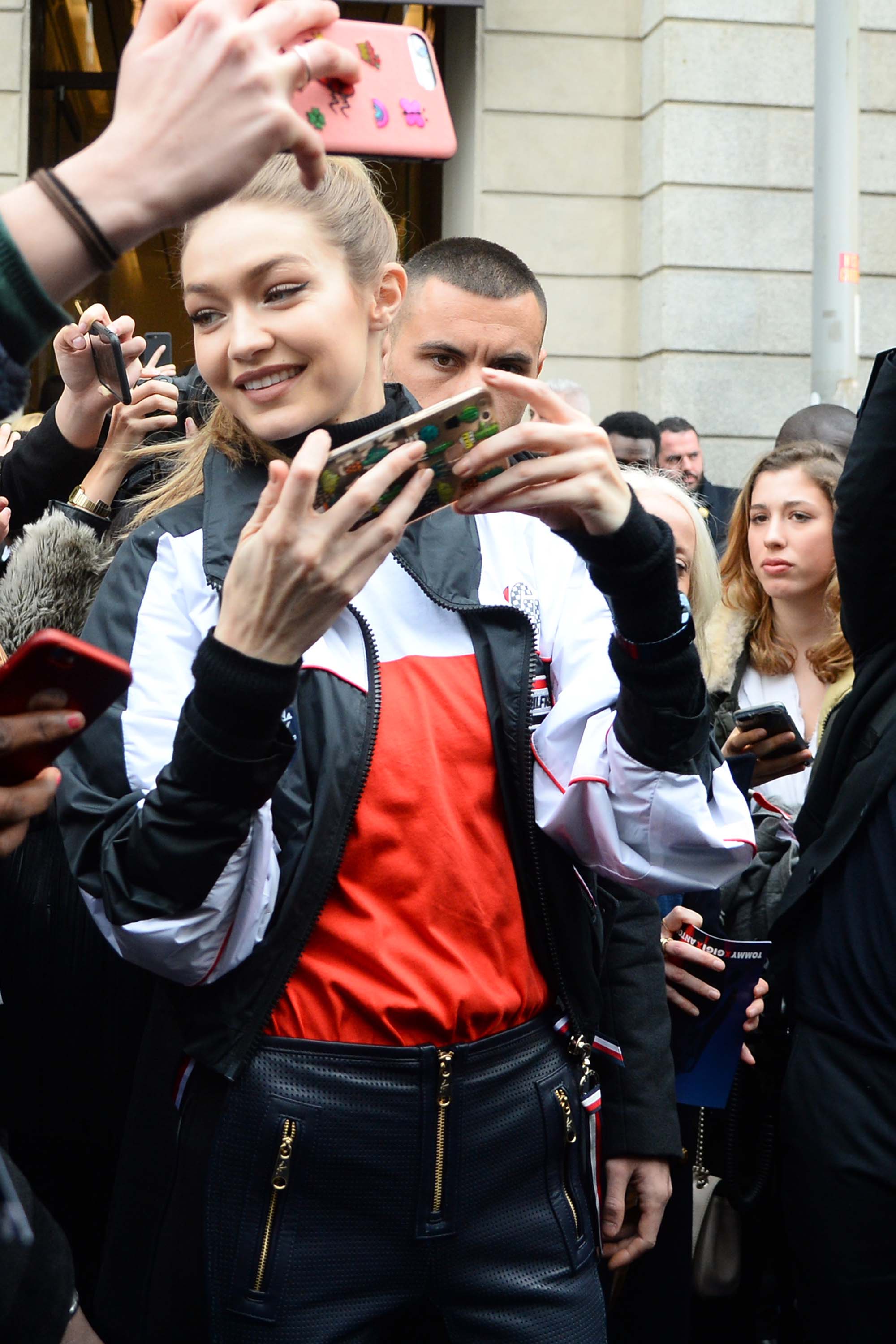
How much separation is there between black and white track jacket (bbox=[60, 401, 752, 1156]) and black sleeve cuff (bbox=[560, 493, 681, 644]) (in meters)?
0.11

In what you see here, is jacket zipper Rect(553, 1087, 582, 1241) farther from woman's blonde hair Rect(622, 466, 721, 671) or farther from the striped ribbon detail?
woman's blonde hair Rect(622, 466, 721, 671)

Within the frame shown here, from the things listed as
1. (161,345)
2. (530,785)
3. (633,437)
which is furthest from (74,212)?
(633,437)

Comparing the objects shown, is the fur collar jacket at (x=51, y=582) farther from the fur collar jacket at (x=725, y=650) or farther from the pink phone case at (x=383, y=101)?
the fur collar jacket at (x=725, y=650)

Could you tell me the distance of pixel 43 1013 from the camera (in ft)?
7.52

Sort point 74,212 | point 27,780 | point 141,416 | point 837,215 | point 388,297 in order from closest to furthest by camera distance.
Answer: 1. point 74,212
2. point 27,780
3. point 388,297
4. point 141,416
5. point 837,215

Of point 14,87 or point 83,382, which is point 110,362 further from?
point 14,87

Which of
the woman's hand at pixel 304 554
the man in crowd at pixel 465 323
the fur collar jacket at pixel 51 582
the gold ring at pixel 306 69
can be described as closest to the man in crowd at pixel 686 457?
the man in crowd at pixel 465 323

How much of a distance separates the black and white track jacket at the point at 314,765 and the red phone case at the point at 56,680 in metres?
0.16

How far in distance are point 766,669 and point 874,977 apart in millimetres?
1368

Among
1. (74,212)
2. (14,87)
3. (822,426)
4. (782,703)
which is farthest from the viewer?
(14,87)

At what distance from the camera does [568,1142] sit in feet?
6.17

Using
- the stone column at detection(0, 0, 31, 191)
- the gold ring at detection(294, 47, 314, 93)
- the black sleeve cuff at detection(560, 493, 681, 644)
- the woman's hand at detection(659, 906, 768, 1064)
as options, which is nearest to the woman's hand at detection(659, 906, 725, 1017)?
the woman's hand at detection(659, 906, 768, 1064)

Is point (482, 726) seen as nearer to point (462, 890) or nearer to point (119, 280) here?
point (462, 890)

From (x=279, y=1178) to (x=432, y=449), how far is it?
0.91 meters
